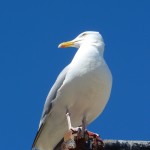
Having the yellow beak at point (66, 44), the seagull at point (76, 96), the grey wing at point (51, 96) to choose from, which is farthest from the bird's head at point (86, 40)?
the grey wing at point (51, 96)

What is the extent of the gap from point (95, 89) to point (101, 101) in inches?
11.2

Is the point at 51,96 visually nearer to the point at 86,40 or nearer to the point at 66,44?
the point at 86,40

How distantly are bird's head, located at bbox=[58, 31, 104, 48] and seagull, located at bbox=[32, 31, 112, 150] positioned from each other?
0.84m

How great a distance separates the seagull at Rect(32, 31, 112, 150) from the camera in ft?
27.8

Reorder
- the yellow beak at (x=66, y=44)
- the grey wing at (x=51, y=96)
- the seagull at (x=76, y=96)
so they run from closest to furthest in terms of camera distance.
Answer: the seagull at (x=76, y=96) < the grey wing at (x=51, y=96) < the yellow beak at (x=66, y=44)

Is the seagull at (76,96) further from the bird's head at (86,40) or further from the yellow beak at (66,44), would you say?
the yellow beak at (66,44)

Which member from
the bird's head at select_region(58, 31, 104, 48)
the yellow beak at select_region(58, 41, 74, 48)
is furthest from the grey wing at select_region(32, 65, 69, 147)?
the yellow beak at select_region(58, 41, 74, 48)

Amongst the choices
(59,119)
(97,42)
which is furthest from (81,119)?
(97,42)

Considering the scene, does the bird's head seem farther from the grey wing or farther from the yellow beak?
the grey wing

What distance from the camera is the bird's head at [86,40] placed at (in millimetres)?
10184

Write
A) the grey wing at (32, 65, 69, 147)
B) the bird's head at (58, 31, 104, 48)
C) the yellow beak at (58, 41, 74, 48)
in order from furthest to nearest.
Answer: the yellow beak at (58, 41, 74, 48)
the bird's head at (58, 31, 104, 48)
the grey wing at (32, 65, 69, 147)

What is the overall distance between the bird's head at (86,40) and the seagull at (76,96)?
841 millimetres

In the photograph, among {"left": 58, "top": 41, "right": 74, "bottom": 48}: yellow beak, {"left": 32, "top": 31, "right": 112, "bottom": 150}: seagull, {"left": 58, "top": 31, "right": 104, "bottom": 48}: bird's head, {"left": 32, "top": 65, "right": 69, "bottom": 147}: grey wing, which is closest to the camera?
{"left": 32, "top": 31, "right": 112, "bottom": 150}: seagull

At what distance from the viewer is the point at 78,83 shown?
845 cm
